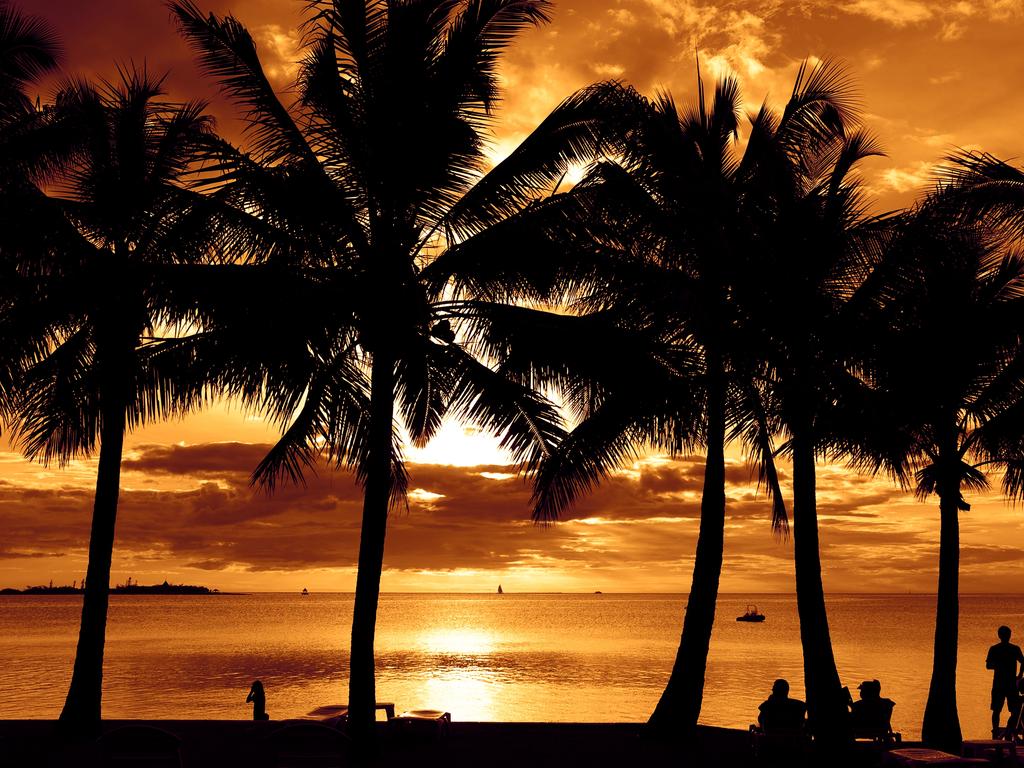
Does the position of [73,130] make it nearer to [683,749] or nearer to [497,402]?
[497,402]

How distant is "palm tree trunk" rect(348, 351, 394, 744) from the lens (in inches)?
460

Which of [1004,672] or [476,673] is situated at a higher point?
[1004,672]

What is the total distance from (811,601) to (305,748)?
7253 millimetres

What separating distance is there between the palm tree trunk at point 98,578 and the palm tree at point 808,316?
368 inches

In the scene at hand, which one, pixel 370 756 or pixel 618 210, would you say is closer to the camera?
pixel 370 756

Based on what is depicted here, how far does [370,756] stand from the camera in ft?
37.8

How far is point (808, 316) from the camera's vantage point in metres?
13.3

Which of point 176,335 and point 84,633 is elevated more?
point 176,335

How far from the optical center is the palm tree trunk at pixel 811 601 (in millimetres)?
12164

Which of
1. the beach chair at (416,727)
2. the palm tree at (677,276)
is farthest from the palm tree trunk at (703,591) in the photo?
the beach chair at (416,727)

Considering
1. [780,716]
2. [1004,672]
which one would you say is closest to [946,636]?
[1004,672]

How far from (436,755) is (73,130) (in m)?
9.77

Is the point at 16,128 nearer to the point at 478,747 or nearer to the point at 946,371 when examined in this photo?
the point at 478,747

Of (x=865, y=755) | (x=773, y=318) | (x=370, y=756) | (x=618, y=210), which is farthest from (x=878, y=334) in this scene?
(x=370, y=756)
